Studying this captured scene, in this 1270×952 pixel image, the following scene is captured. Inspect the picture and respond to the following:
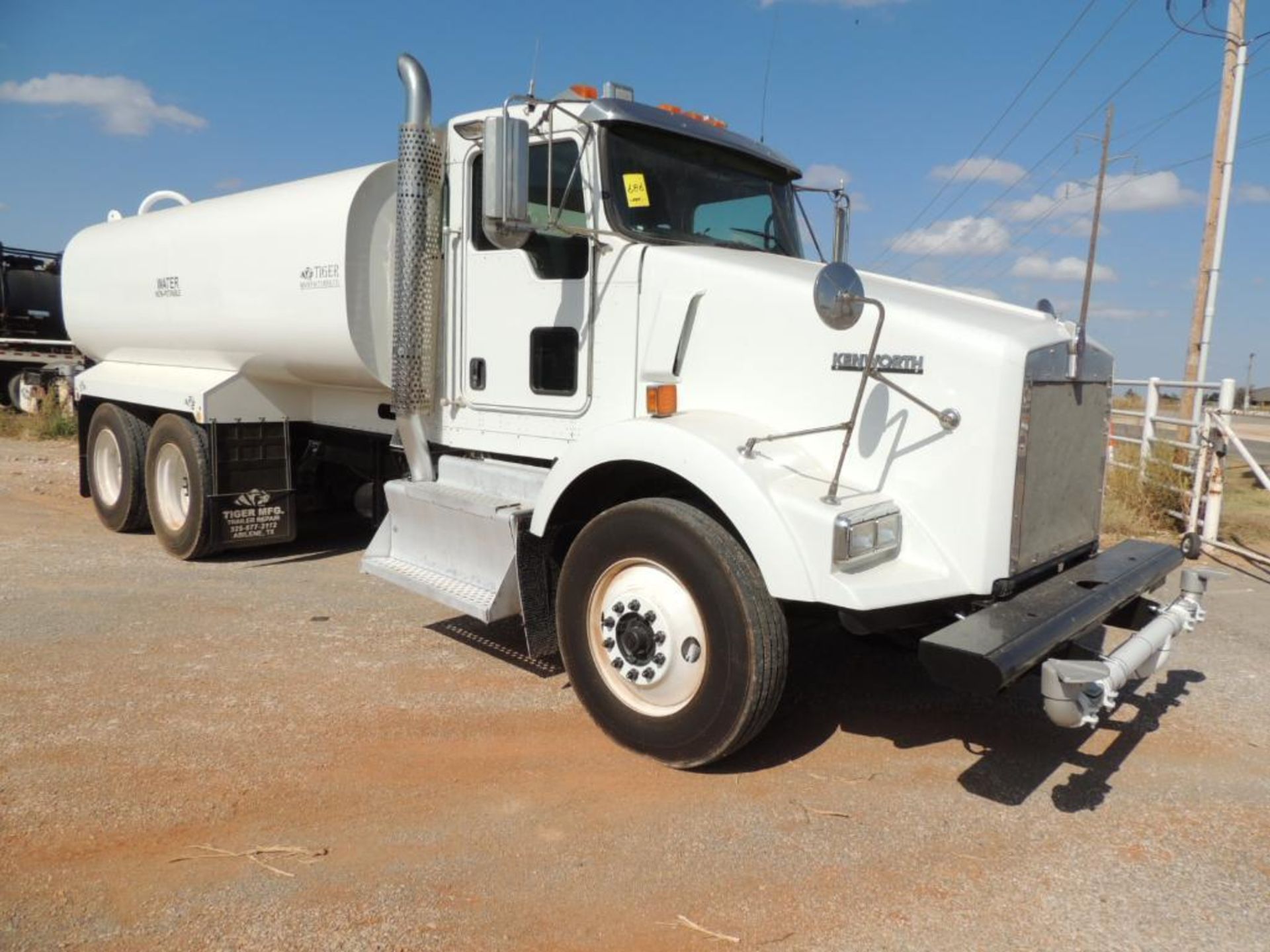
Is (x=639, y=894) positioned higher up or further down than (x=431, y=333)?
further down

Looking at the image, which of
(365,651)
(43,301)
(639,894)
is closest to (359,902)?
(639,894)

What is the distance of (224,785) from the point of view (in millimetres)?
3604

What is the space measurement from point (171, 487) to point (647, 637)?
17.6 feet

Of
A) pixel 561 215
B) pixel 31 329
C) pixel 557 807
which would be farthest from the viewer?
pixel 31 329

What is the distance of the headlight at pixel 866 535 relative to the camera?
3203 mm

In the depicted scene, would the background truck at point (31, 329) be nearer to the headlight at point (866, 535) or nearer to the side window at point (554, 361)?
the side window at point (554, 361)

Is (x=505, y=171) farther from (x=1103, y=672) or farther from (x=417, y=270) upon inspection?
(x=1103, y=672)

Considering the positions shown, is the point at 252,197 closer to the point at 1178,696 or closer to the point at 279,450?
the point at 279,450

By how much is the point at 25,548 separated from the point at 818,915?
719 centimetres

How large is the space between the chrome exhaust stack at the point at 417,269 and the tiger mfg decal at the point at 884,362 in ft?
8.30

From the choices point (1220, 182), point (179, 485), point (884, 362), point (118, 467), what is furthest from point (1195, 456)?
point (118, 467)

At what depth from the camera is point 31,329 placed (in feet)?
74.0

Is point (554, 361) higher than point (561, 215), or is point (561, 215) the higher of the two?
point (561, 215)

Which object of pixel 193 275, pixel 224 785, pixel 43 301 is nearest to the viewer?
pixel 224 785
